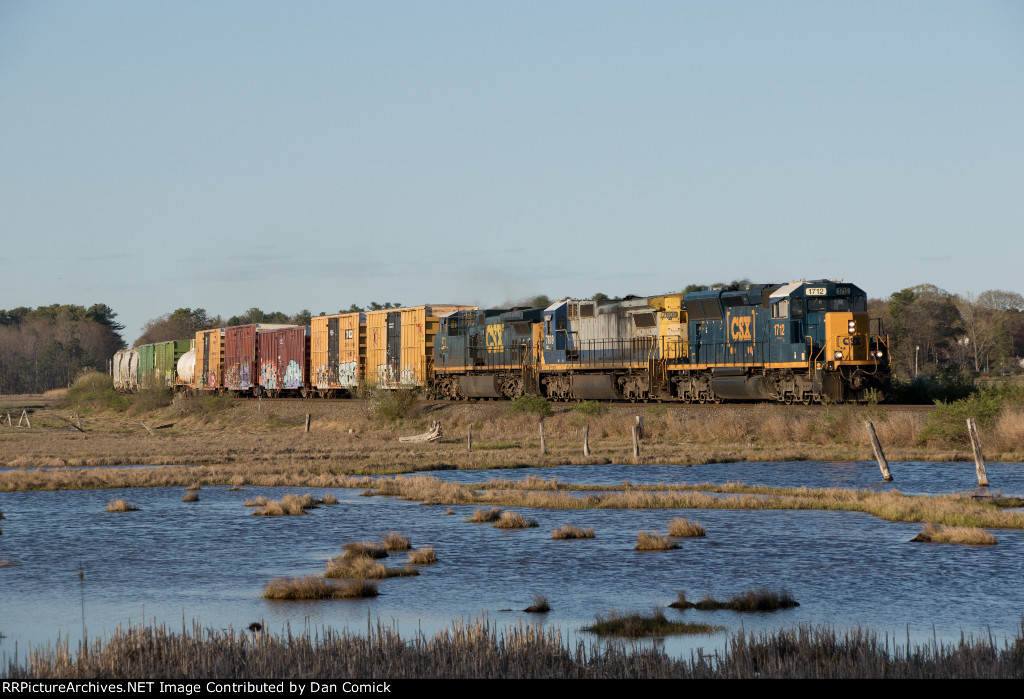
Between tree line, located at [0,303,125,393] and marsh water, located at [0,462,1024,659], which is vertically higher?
tree line, located at [0,303,125,393]

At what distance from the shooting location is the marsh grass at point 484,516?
23484 mm

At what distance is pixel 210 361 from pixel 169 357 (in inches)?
404

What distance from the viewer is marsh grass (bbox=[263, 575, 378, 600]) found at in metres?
15.2

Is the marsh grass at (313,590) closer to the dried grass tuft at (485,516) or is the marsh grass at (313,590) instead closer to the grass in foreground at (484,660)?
the grass in foreground at (484,660)

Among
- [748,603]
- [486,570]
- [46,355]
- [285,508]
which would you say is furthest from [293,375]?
[46,355]

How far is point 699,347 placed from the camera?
145 ft

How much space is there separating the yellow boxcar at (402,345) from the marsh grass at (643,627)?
47.2m

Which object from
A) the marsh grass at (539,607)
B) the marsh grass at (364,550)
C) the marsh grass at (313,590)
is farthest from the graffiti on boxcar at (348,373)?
the marsh grass at (539,607)

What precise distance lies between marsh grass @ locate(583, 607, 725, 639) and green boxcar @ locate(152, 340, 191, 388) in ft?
263

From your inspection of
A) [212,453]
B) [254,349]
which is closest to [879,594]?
[212,453]

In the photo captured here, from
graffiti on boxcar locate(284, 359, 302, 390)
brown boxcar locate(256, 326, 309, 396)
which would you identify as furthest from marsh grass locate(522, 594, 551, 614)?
graffiti on boxcar locate(284, 359, 302, 390)

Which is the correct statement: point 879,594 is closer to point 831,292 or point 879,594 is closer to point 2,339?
point 831,292

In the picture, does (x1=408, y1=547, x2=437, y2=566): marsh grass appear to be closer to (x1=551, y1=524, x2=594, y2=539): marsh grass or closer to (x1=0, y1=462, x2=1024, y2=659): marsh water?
(x1=0, y1=462, x2=1024, y2=659): marsh water
